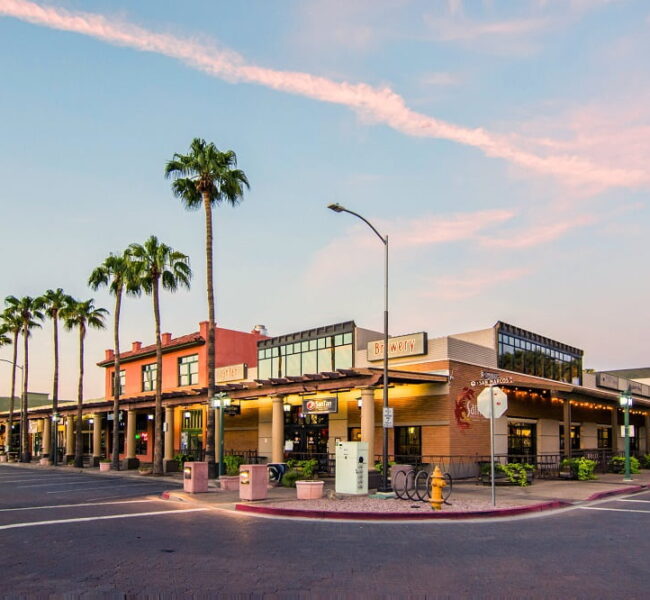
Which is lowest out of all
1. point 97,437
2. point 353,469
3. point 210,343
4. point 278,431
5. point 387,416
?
point 97,437

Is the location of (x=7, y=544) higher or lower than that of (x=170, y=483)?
higher

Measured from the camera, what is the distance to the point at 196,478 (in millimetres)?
23219

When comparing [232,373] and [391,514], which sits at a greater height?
[232,373]

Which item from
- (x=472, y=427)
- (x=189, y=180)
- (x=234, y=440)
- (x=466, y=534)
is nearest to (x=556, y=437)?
(x=472, y=427)

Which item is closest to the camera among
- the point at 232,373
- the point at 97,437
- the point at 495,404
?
the point at 495,404

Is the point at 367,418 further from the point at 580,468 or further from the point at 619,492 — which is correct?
the point at 619,492

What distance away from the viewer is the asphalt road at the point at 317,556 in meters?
8.97

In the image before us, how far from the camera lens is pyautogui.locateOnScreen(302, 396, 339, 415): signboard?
35.0m

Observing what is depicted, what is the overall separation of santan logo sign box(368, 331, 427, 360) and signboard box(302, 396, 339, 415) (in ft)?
10.8

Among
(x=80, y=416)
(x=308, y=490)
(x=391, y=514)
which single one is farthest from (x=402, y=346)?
(x=80, y=416)

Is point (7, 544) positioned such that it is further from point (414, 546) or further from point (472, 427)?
point (472, 427)

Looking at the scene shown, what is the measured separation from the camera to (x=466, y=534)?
541 inches

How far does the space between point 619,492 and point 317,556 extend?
16.5 metres

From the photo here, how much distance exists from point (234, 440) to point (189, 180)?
21222 mm
